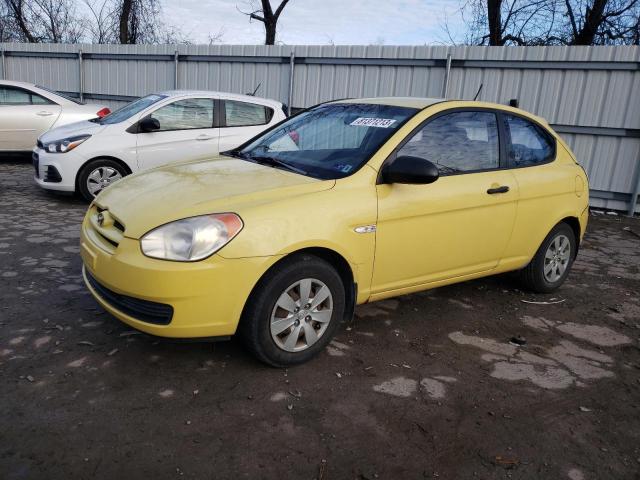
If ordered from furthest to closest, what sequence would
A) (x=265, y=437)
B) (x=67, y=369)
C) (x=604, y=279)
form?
(x=604, y=279)
(x=67, y=369)
(x=265, y=437)

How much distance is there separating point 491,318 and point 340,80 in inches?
299

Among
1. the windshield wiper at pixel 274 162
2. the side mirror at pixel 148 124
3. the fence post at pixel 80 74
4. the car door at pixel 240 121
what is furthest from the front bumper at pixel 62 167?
the fence post at pixel 80 74

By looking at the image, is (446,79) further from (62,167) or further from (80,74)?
(80,74)

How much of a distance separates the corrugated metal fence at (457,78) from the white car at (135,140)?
12.1ft

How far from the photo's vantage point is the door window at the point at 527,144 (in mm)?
4309

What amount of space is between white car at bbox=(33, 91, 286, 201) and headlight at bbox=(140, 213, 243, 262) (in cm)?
473

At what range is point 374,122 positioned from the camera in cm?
382

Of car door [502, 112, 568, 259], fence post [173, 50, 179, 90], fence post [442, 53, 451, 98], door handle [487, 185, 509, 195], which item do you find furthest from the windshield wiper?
fence post [173, 50, 179, 90]

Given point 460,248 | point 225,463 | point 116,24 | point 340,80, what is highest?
point 116,24

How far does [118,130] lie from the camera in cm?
724

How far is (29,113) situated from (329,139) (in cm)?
829

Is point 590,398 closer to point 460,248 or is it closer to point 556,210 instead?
point 460,248

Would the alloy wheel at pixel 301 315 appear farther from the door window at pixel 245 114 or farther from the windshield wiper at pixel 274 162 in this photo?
the door window at pixel 245 114

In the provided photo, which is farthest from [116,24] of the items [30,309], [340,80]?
[30,309]
